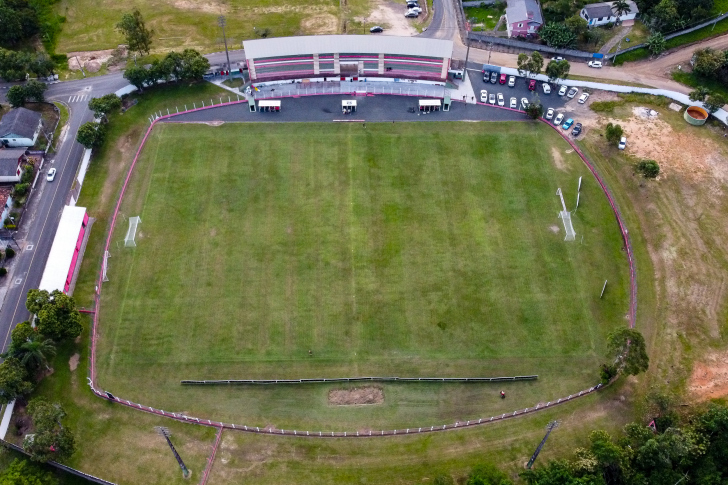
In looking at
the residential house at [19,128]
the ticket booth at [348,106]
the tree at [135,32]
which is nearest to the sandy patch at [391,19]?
the ticket booth at [348,106]

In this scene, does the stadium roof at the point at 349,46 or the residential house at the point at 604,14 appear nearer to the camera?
the stadium roof at the point at 349,46

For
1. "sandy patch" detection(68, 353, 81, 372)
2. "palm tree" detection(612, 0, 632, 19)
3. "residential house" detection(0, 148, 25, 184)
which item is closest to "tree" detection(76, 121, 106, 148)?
"residential house" detection(0, 148, 25, 184)

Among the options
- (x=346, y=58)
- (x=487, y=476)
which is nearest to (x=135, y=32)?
(x=346, y=58)

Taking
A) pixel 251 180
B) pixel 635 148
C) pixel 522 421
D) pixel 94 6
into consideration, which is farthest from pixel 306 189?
pixel 94 6

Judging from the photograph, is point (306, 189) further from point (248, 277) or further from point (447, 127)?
point (447, 127)

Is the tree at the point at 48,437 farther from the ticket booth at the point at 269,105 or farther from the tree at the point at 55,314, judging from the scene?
the ticket booth at the point at 269,105

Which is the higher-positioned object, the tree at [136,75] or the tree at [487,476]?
the tree at [136,75]
